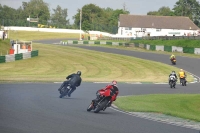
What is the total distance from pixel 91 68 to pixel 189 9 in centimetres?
13767

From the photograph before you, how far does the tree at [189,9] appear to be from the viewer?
587 ft

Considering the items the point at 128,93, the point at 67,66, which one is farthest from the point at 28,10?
the point at 128,93

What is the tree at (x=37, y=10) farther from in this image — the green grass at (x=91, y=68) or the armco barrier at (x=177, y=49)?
the green grass at (x=91, y=68)

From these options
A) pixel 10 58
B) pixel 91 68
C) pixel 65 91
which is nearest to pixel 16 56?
pixel 10 58

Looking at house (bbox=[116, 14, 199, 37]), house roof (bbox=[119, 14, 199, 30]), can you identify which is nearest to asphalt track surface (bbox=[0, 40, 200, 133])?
house (bbox=[116, 14, 199, 37])

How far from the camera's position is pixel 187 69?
5275 cm

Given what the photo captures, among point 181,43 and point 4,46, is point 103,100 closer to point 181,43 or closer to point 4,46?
point 4,46

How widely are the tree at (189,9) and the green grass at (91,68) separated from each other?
120 metres

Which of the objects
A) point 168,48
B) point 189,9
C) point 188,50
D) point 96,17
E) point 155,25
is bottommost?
point 188,50

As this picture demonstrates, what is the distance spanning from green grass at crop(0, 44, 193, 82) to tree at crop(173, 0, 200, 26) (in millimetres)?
120280

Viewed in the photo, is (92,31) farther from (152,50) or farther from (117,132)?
(117,132)

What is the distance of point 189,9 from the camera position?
596 feet

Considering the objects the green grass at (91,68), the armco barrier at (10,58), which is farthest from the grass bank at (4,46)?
the armco barrier at (10,58)

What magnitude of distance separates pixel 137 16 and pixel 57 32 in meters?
27.0
